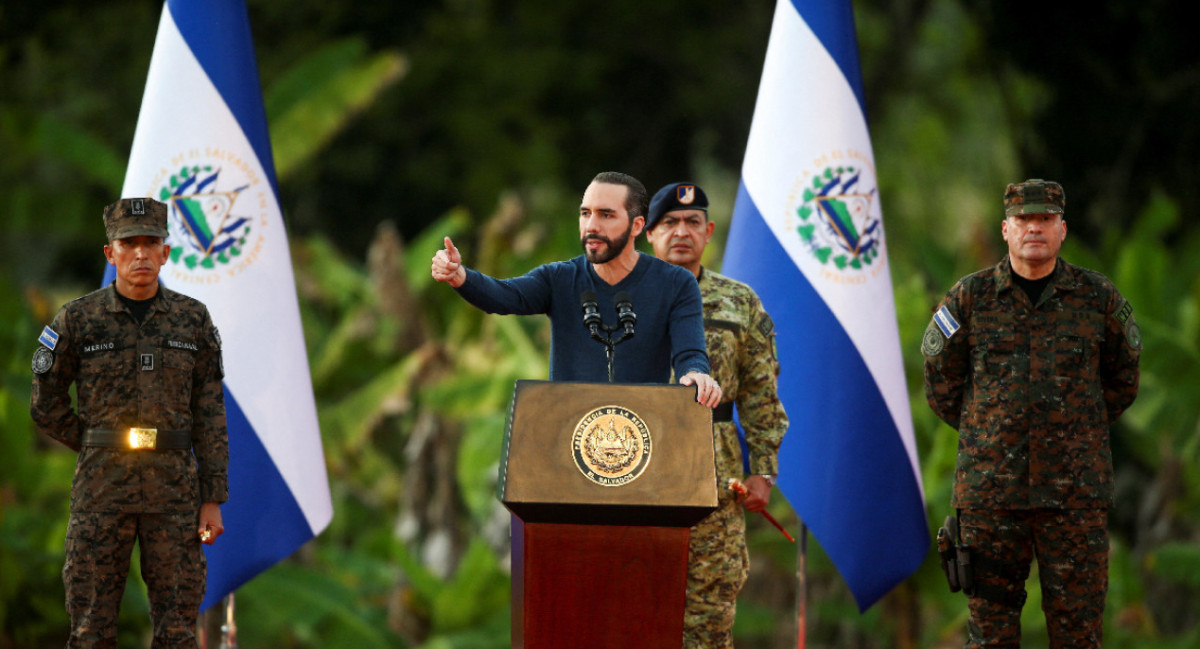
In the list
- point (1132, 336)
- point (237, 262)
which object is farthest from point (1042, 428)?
point (237, 262)

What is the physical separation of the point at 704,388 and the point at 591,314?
0.39m

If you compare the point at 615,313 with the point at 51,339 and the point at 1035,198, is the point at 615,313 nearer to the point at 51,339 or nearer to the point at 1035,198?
the point at 1035,198

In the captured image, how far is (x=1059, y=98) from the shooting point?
13.1 m

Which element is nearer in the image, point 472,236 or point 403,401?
point 403,401

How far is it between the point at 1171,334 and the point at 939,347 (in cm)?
491

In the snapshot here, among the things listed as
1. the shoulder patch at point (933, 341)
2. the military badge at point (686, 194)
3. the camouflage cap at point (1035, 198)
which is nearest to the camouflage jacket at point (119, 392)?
the military badge at point (686, 194)

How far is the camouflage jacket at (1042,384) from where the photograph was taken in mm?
4301

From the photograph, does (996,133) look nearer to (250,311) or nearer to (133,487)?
(250,311)

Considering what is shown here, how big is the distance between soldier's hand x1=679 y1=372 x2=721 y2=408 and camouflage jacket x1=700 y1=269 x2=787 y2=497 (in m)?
1.09

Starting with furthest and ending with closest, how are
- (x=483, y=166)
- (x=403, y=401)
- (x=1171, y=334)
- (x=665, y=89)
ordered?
(x=665, y=89) → (x=483, y=166) → (x=403, y=401) → (x=1171, y=334)

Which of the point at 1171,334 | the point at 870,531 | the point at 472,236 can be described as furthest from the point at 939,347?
the point at 472,236

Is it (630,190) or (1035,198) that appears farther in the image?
(1035,198)

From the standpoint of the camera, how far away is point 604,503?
11.4ft

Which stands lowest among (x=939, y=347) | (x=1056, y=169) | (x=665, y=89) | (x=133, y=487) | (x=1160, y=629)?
(x=1160, y=629)
